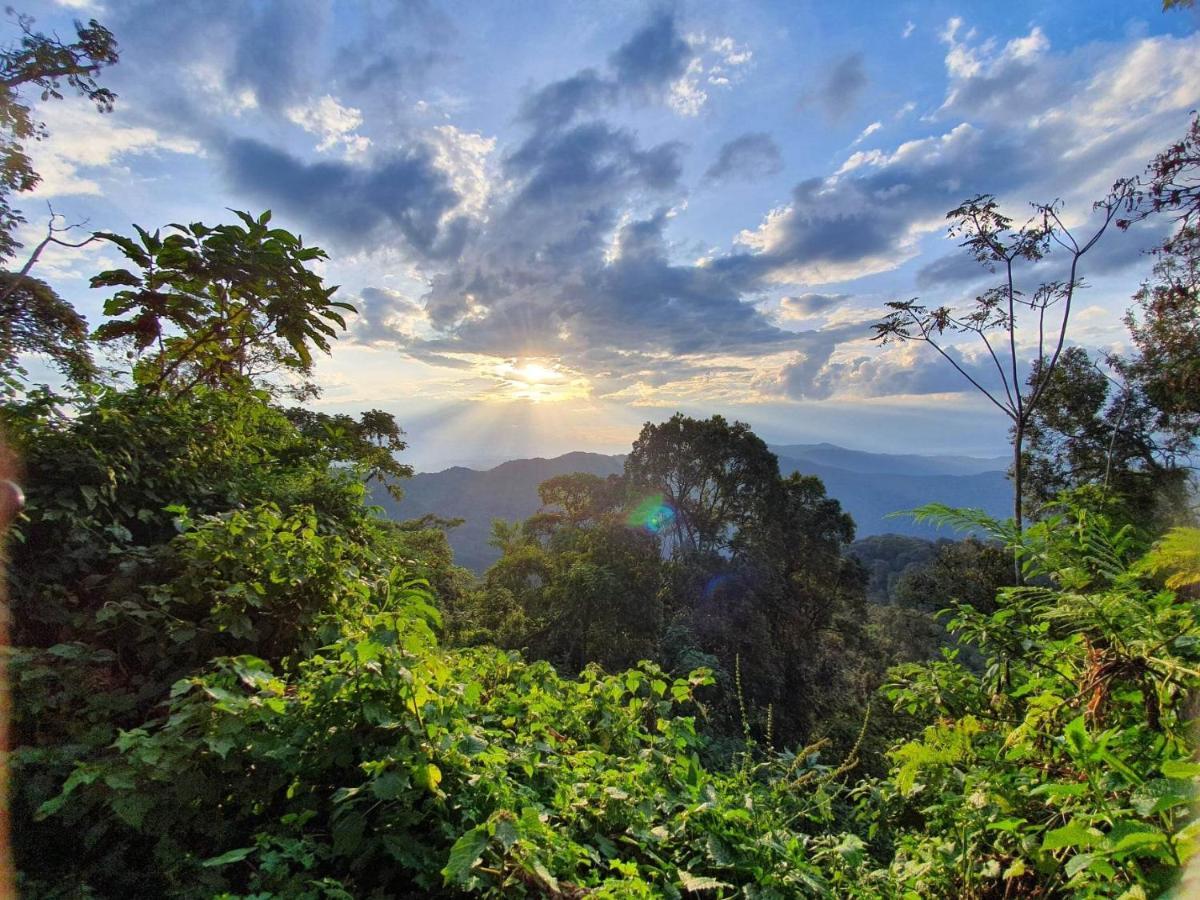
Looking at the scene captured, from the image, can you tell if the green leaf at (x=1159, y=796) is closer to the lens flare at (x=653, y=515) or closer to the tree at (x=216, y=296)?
the tree at (x=216, y=296)

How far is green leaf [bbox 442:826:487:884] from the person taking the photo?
4.04 feet

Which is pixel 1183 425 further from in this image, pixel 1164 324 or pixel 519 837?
pixel 519 837

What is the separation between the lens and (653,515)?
74.3 feet

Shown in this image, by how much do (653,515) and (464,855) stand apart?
71.0 ft

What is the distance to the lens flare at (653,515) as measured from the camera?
21.0m

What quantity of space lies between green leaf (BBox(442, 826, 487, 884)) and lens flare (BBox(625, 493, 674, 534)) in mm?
18668

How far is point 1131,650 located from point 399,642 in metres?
2.18

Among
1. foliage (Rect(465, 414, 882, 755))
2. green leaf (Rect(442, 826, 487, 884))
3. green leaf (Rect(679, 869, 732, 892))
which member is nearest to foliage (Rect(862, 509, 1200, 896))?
green leaf (Rect(679, 869, 732, 892))

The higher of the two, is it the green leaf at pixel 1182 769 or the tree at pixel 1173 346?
the tree at pixel 1173 346

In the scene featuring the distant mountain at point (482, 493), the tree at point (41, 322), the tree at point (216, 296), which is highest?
the tree at point (41, 322)

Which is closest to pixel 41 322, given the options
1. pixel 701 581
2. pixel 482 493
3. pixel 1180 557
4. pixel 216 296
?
pixel 216 296

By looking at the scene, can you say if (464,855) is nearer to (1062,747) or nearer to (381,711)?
(381,711)

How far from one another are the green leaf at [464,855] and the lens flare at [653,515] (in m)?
18.7

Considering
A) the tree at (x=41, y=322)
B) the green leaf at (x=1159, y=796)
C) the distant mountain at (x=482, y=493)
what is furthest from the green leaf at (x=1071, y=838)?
the distant mountain at (x=482, y=493)
